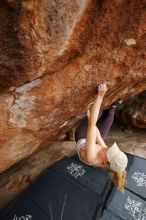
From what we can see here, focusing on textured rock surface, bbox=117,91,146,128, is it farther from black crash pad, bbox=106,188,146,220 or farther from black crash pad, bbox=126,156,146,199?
black crash pad, bbox=106,188,146,220

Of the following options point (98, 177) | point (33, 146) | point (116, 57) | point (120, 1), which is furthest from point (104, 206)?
point (120, 1)

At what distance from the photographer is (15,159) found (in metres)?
3.95

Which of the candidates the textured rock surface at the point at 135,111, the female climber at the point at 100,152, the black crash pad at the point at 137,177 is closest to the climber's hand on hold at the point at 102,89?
the female climber at the point at 100,152

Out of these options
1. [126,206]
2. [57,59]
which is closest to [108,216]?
[126,206]

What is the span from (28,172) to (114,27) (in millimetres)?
3202

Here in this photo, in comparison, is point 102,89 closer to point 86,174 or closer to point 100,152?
point 100,152

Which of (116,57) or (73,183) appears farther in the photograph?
(73,183)

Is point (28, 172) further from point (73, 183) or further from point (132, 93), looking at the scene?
point (132, 93)

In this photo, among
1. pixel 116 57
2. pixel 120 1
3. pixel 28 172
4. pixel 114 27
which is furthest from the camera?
pixel 28 172

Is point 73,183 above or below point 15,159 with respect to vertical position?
below

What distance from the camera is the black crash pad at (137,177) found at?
4.45 m

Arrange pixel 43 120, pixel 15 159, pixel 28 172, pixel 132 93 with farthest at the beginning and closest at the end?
1. pixel 28 172
2. pixel 132 93
3. pixel 15 159
4. pixel 43 120

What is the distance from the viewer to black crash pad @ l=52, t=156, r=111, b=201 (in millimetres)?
4401

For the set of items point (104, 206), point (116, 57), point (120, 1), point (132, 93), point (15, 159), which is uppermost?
point (120, 1)
